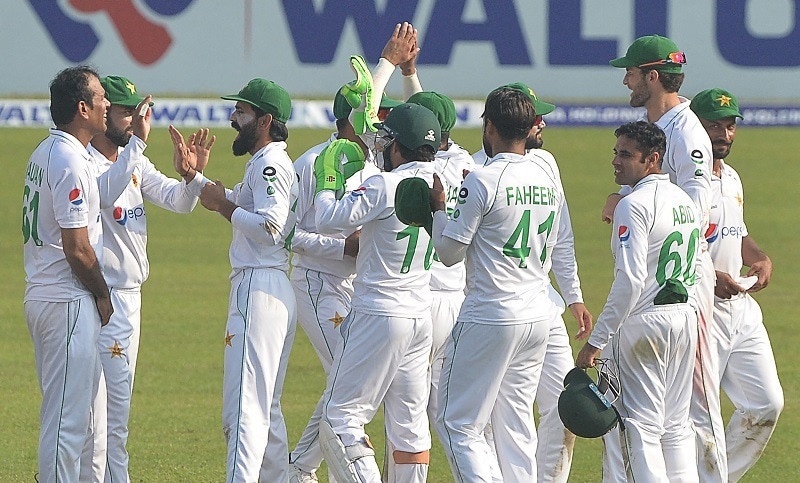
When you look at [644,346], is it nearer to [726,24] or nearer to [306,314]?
[306,314]

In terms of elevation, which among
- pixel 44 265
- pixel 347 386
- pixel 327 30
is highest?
pixel 327 30

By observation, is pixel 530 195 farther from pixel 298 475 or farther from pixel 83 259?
pixel 298 475

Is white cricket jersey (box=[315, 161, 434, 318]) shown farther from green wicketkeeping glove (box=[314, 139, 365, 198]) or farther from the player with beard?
the player with beard

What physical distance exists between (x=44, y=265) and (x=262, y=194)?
120 centimetres

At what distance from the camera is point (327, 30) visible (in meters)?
24.5

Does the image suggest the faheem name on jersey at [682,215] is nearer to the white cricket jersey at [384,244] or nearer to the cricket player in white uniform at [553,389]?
the cricket player in white uniform at [553,389]

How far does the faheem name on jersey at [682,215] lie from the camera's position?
21.5 feet

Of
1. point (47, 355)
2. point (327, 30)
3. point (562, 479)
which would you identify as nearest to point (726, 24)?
point (327, 30)

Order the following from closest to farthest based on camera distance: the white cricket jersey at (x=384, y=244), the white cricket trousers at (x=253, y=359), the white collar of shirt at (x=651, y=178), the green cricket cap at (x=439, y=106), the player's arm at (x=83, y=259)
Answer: the player's arm at (x=83, y=259), the white cricket jersey at (x=384, y=244), the white collar of shirt at (x=651, y=178), the white cricket trousers at (x=253, y=359), the green cricket cap at (x=439, y=106)

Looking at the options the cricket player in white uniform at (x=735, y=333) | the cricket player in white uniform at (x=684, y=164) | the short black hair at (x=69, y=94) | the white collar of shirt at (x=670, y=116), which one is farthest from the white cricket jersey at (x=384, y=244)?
the cricket player in white uniform at (x=735, y=333)

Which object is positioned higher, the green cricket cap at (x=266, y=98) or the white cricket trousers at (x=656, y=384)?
the green cricket cap at (x=266, y=98)

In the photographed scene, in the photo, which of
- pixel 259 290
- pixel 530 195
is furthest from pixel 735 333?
pixel 259 290

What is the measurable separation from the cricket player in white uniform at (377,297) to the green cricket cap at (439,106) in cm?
62

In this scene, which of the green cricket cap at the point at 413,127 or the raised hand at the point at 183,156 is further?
the raised hand at the point at 183,156
